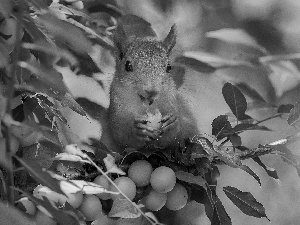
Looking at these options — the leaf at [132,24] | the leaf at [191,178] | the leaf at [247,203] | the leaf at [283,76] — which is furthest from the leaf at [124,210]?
the leaf at [283,76]

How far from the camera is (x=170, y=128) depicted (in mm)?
1132

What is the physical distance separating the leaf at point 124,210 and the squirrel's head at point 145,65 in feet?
1.24

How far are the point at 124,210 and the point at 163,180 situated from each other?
111mm

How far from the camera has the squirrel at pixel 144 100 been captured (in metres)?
1.10

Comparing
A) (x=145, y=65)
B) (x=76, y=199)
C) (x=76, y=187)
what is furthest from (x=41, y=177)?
(x=145, y=65)

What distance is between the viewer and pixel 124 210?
72 cm

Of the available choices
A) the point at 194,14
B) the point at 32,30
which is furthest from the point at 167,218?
the point at 32,30

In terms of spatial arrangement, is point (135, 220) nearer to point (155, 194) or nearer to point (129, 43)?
point (155, 194)

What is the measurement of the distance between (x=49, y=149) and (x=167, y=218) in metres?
0.48

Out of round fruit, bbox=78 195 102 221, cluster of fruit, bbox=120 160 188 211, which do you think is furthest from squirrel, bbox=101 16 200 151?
round fruit, bbox=78 195 102 221

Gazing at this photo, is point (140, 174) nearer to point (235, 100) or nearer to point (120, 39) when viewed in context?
point (235, 100)

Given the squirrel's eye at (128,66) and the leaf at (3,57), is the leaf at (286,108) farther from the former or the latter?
the leaf at (3,57)

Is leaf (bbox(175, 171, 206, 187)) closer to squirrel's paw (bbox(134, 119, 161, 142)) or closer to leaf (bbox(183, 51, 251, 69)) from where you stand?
squirrel's paw (bbox(134, 119, 161, 142))

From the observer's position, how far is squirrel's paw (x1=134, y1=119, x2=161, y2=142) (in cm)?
107
